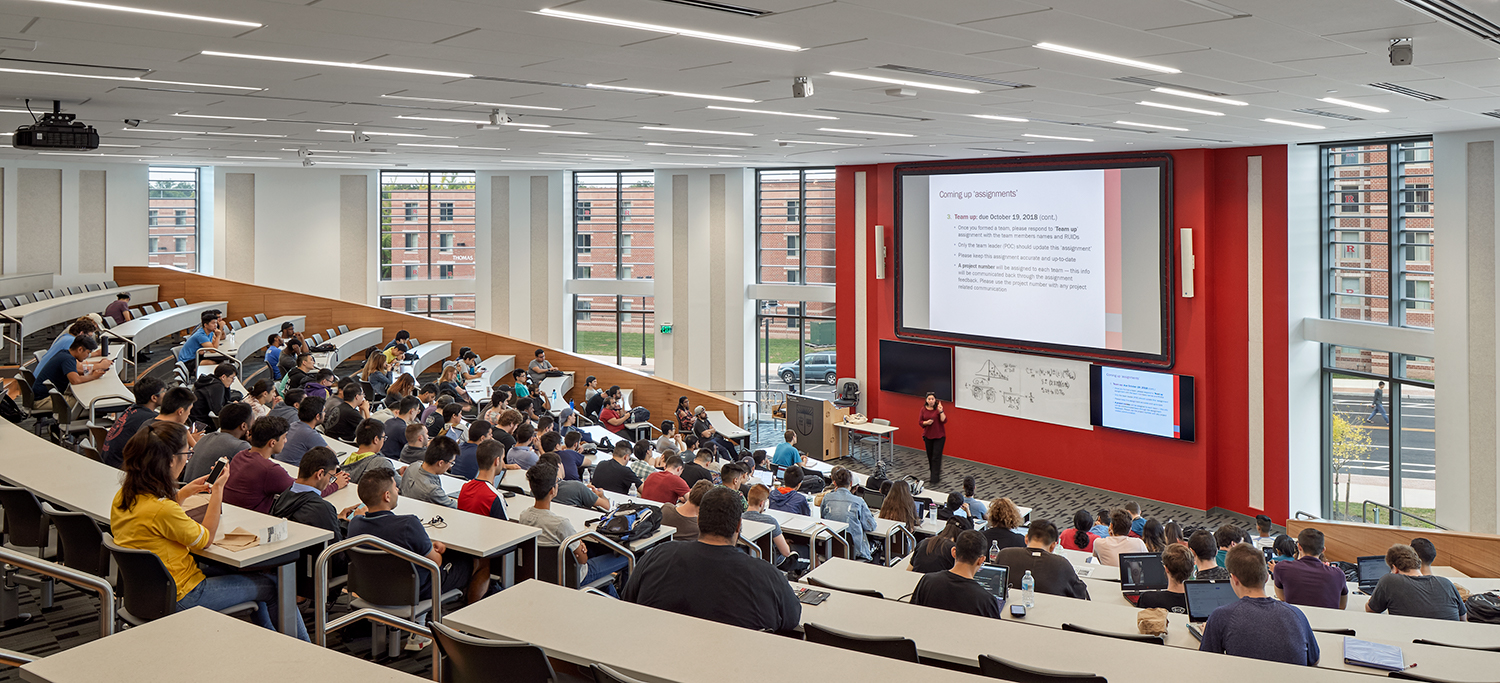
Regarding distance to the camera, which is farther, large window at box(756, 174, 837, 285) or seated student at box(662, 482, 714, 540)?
large window at box(756, 174, 837, 285)

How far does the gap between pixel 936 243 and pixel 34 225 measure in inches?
590

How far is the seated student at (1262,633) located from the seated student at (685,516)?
274 centimetres

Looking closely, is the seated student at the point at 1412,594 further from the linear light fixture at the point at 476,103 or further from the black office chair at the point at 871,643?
the linear light fixture at the point at 476,103

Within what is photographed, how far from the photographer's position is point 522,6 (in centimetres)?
454

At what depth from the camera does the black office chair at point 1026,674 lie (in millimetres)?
3000

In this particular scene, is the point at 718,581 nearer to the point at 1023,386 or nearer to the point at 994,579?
the point at 994,579

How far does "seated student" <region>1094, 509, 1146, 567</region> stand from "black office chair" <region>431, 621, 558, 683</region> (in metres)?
5.43

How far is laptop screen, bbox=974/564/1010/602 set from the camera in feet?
15.1

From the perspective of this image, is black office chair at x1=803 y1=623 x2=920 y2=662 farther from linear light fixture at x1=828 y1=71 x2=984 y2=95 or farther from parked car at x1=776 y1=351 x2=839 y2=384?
parked car at x1=776 y1=351 x2=839 y2=384

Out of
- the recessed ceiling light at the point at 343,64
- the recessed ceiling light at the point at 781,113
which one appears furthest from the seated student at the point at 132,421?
the recessed ceiling light at the point at 781,113

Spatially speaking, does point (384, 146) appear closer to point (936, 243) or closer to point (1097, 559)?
point (936, 243)

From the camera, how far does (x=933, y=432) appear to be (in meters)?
14.2

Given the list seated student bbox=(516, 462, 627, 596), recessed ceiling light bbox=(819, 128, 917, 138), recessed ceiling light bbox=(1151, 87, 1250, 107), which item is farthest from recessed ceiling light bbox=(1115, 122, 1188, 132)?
seated student bbox=(516, 462, 627, 596)

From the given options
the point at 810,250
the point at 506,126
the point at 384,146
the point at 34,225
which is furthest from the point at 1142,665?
the point at 34,225
